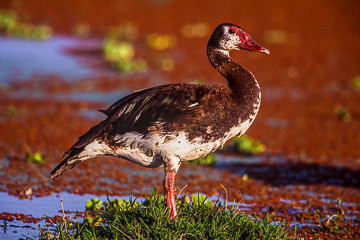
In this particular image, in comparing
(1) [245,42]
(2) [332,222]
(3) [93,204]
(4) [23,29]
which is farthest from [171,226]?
(4) [23,29]

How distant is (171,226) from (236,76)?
175 cm

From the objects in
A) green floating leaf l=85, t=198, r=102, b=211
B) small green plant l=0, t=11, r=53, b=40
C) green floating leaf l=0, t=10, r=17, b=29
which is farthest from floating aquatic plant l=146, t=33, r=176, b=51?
green floating leaf l=85, t=198, r=102, b=211

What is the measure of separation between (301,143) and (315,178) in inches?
86.9

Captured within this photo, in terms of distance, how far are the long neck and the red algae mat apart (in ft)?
5.58

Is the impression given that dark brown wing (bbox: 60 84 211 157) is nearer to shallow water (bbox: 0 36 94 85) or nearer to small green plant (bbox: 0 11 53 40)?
shallow water (bbox: 0 36 94 85)

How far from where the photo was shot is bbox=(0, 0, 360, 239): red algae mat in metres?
9.11

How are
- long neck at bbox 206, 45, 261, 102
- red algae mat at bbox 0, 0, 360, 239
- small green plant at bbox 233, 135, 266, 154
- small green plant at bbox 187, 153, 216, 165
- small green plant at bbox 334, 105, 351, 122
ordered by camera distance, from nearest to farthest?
long neck at bbox 206, 45, 261, 102 → red algae mat at bbox 0, 0, 360, 239 → small green plant at bbox 187, 153, 216, 165 → small green plant at bbox 233, 135, 266, 154 → small green plant at bbox 334, 105, 351, 122

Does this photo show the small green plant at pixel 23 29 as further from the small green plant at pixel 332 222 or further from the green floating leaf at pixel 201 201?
the green floating leaf at pixel 201 201

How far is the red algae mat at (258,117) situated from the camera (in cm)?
911

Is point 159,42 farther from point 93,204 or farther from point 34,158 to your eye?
point 93,204

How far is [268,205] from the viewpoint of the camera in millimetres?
8656

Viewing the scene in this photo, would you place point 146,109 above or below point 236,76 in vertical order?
below

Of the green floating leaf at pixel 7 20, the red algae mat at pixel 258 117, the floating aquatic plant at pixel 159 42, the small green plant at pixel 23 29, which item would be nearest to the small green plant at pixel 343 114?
the red algae mat at pixel 258 117

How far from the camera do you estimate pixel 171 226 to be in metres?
6.13
